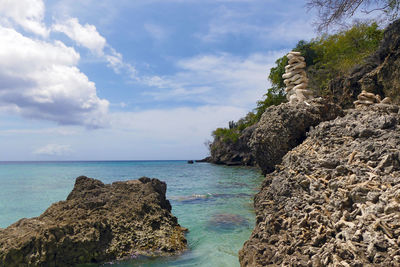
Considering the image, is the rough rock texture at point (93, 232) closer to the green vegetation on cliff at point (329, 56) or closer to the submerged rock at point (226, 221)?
the submerged rock at point (226, 221)

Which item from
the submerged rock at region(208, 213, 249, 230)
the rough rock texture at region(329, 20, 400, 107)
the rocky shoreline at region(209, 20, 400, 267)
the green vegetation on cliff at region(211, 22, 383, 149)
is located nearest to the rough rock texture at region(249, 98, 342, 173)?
the rocky shoreline at region(209, 20, 400, 267)

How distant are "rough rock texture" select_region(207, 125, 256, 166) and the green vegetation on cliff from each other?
470 inches

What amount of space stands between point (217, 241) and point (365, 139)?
440cm

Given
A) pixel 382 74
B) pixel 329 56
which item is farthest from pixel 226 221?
pixel 329 56

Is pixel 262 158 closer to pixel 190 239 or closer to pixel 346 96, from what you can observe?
pixel 190 239

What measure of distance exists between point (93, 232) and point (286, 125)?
18.5ft

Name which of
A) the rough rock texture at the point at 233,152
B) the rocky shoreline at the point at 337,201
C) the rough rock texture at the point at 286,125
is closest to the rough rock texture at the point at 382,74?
the rough rock texture at the point at 286,125

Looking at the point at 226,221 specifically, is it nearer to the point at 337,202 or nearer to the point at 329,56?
the point at 337,202

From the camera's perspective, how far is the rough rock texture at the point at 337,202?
2887mm

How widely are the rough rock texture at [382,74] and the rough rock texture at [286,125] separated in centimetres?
704

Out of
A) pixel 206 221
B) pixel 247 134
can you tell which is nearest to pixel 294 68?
pixel 206 221

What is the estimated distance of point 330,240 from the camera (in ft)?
10.6

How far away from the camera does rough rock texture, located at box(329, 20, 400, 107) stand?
40.1ft

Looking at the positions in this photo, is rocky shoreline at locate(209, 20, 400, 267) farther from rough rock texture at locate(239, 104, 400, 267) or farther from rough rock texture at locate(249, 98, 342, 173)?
rough rock texture at locate(249, 98, 342, 173)
